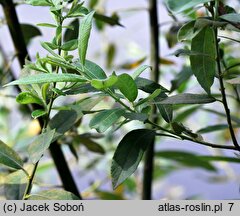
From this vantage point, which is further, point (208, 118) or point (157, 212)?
point (208, 118)

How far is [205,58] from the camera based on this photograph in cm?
41

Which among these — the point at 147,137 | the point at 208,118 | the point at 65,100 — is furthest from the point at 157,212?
the point at 208,118

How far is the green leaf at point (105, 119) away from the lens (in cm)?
38

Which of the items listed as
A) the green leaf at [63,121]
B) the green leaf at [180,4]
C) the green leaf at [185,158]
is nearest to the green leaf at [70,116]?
the green leaf at [63,121]

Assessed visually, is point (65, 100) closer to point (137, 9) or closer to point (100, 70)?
point (137, 9)

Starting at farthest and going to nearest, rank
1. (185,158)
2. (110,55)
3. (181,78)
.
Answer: (110,55)
(185,158)
(181,78)

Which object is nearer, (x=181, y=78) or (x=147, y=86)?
(x=147, y=86)

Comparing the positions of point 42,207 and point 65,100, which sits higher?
point 42,207

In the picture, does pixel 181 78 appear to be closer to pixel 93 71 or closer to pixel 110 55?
pixel 93 71

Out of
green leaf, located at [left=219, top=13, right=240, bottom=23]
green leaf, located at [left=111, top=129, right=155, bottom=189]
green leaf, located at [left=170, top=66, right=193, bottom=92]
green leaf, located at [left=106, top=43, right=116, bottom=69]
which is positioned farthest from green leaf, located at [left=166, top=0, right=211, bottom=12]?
green leaf, located at [left=106, top=43, right=116, bottom=69]

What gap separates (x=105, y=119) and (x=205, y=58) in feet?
0.33

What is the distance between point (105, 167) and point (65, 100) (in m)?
0.35

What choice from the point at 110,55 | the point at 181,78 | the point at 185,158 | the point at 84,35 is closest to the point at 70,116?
the point at 84,35

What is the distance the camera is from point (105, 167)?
1398 mm
